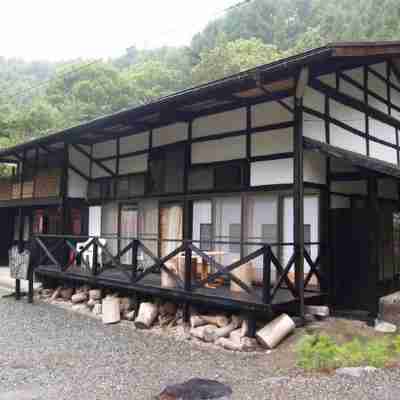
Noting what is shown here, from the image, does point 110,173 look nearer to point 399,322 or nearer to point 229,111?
point 229,111

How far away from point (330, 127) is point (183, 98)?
268 cm

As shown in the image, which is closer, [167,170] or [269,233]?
[269,233]

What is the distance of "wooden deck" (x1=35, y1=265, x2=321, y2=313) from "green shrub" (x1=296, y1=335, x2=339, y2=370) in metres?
0.71

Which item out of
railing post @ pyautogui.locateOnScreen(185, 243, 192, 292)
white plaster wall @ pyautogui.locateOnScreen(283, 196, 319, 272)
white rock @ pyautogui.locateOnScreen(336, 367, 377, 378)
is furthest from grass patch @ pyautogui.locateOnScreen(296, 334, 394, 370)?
railing post @ pyautogui.locateOnScreen(185, 243, 192, 292)

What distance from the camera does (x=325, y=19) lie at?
32.2 m

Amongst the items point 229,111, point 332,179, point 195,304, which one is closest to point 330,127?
point 332,179

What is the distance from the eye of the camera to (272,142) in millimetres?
7402

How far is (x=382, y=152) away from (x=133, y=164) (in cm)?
569

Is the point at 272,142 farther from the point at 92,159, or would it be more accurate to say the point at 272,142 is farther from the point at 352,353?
the point at 92,159

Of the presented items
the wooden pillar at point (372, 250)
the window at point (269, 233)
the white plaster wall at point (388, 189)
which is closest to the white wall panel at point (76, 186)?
the window at point (269, 233)

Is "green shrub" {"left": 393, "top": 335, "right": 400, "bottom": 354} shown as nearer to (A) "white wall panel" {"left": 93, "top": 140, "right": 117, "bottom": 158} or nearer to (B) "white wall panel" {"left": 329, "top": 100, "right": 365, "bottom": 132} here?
(B) "white wall panel" {"left": 329, "top": 100, "right": 365, "bottom": 132}

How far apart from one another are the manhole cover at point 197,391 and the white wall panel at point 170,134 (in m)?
5.54

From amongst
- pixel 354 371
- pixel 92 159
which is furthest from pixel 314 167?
pixel 92 159

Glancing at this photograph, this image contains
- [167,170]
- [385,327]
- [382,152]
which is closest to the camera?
[385,327]
